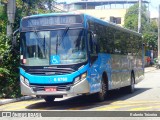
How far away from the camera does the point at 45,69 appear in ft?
43.6

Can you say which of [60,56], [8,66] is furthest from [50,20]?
[8,66]

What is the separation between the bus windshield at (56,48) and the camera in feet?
43.2

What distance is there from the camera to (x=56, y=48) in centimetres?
1324

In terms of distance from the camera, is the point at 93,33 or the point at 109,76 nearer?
the point at 93,33

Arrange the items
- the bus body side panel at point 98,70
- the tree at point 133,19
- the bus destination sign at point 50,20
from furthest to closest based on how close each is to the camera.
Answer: the tree at point 133,19 < the bus body side panel at point 98,70 < the bus destination sign at point 50,20

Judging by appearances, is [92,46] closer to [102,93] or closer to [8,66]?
[102,93]

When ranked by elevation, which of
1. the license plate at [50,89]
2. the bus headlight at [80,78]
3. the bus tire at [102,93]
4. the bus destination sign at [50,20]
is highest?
the bus destination sign at [50,20]

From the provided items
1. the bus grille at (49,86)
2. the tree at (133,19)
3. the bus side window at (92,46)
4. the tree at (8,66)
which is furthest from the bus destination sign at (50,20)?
the tree at (133,19)

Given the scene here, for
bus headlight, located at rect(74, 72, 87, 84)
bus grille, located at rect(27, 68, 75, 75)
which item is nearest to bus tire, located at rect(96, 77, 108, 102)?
bus headlight, located at rect(74, 72, 87, 84)

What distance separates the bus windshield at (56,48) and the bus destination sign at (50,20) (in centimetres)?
30

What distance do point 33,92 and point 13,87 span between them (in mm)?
3881

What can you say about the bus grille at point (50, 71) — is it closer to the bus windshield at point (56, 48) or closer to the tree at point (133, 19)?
the bus windshield at point (56, 48)

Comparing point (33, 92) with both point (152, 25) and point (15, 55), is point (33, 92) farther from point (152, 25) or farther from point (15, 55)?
point (152, 25)

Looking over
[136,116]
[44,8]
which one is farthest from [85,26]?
[44,8]
